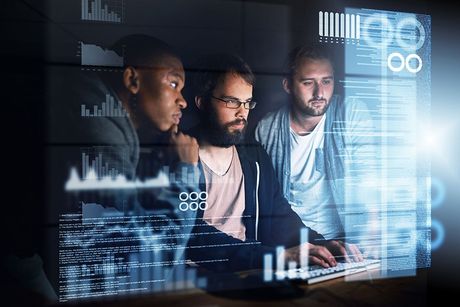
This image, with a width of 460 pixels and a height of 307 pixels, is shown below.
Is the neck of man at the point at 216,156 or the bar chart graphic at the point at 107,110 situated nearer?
the bar chart graphic at the point at 107,110

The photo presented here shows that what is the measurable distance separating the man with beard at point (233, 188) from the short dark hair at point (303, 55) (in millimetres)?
156

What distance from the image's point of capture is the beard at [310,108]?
5.72 ft

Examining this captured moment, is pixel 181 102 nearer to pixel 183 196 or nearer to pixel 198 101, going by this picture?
pixel 198 101

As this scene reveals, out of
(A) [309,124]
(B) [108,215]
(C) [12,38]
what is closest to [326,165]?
(A) [309,124]

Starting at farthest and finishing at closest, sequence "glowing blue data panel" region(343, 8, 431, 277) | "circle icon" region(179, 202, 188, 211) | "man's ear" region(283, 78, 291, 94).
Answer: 1. "glowing blue data panel" region(343, 8, 431, 277)
2. "man's ear" region(283, 78, 291, 94)
3. "circle icon" region(179, 202, 188, 211)

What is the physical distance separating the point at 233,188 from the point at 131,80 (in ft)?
1.72

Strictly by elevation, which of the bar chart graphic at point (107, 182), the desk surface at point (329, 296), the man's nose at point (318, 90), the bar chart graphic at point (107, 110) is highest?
the man's nose at point (318, 90)

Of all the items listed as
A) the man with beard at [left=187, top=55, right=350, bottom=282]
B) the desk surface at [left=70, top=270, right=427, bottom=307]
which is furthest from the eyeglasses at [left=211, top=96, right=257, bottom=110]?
the desk surface at [left=70, top=270, right=427, bottom=307]

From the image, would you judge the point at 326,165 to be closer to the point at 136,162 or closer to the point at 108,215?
the point at 136,162

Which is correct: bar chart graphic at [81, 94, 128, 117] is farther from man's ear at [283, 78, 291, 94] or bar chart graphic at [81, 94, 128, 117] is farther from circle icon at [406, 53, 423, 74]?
circle icon at [406, 53, 423, 74]

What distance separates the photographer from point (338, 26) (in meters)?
1.80

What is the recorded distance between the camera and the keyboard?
1733mm

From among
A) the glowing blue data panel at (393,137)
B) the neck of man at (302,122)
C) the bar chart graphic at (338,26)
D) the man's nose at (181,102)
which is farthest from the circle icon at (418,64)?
the man's nose at (181,102)

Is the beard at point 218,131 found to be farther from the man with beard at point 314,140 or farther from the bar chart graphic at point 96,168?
the bar chart graphic at point 96,168
